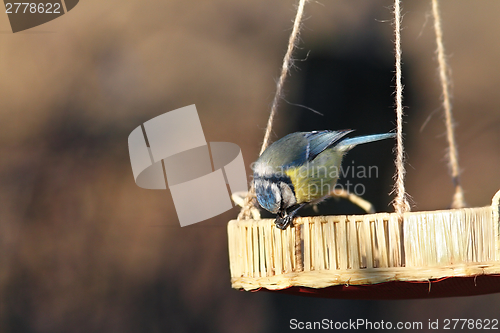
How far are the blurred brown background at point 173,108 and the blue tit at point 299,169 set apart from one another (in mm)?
1425

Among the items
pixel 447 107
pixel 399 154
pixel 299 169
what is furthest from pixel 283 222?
pixel 447 107

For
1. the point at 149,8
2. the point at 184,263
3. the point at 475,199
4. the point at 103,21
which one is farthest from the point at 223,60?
the point at 475,199

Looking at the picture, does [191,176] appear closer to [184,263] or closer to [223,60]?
[184,263]

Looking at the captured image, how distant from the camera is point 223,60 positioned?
152 inches

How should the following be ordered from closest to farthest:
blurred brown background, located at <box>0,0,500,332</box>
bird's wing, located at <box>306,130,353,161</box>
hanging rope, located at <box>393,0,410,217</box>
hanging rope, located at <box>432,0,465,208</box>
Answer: hanging rope, located at <box>393,0,410,217</box>
hanging rope, located at <box>432,0,465,208</box>
bird's wing, located at <box>306,130,353,161</box>
blurred brown background, located at <box>0,0,500,332</box>

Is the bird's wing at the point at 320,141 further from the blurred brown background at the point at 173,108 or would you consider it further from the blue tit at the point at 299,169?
the blurred brown background at the point at 173,108

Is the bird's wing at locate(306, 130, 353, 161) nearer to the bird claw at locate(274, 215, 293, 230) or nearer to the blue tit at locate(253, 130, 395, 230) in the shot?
the blue tit at locate(253, 130, 395, 230)

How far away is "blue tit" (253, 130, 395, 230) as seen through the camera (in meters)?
1.90

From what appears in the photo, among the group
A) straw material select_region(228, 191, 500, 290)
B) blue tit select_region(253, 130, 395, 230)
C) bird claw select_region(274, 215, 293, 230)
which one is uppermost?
blue tit select_region(253, 130, 395, 230)

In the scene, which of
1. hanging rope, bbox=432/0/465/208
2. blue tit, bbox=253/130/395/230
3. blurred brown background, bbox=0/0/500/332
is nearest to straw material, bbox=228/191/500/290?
blue tit, bbox=253/130/395/230

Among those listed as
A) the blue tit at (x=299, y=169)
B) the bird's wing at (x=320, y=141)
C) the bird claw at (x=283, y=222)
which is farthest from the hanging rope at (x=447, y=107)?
the bird claw at (x=283, y=222)

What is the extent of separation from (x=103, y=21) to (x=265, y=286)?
3.13m

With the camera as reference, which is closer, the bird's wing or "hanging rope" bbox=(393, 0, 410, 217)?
"hanging rope" bbox=(393, 0, 410, 217)

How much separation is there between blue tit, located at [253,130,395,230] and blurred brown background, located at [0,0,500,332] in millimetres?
1425
